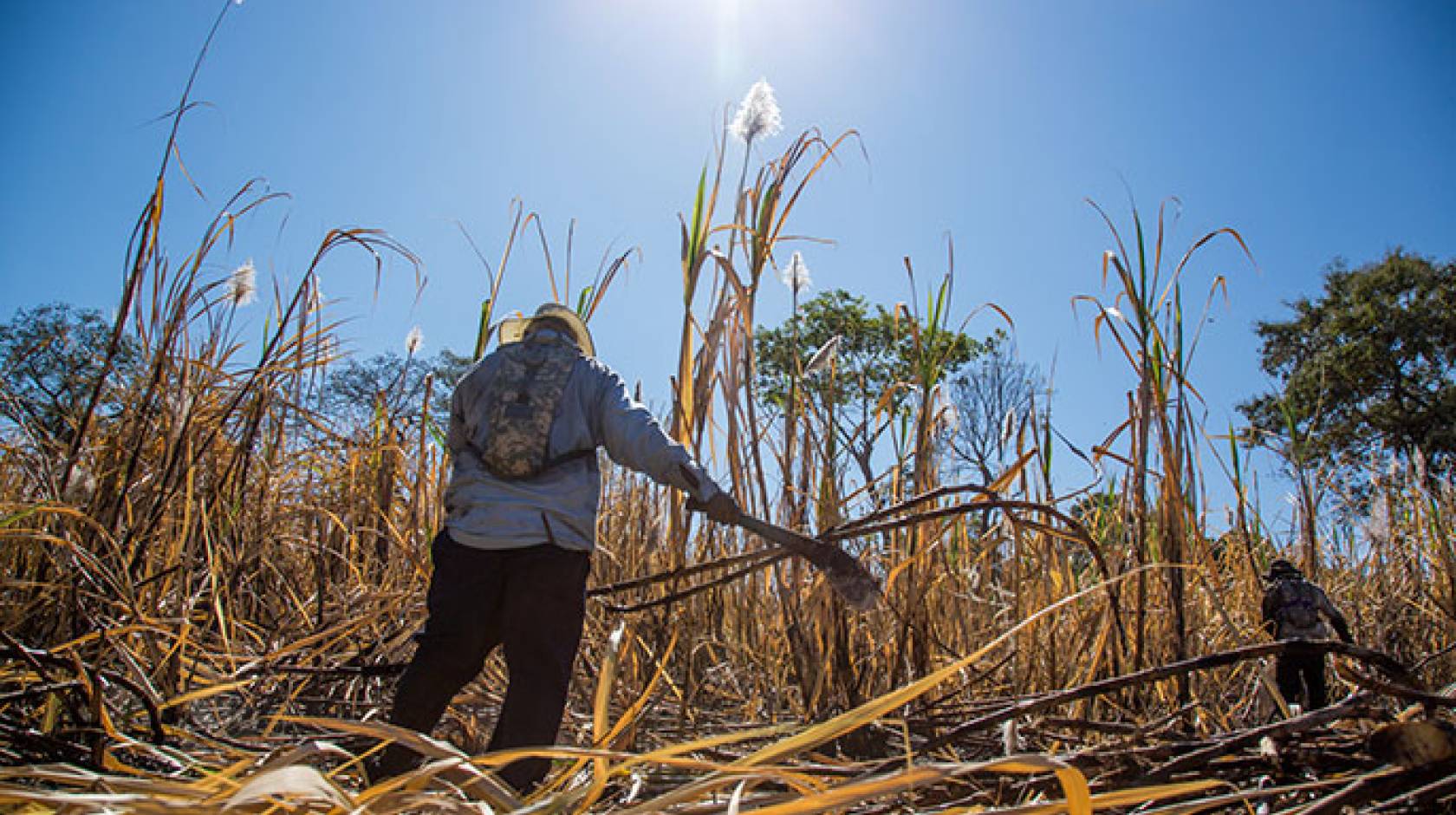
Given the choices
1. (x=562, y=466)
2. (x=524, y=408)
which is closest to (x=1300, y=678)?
(x=562, y=466)

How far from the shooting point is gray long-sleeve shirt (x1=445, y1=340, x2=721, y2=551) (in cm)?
206

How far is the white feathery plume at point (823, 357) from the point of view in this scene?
2.31 meters

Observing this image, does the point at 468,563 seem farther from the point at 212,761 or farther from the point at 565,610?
the point at 212,761

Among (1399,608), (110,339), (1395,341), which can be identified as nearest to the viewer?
(110,339)

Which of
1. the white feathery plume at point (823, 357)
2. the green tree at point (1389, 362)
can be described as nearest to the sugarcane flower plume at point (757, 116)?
the white feathery plume at point (823, 357)

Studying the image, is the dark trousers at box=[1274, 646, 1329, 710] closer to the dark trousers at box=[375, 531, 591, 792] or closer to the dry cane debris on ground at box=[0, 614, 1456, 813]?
the dry cane debris on ground at box=[0, 614, 1456, 813]

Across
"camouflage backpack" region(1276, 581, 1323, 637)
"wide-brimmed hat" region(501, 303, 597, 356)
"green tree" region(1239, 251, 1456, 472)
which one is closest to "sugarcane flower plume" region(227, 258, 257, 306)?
"wide-brimmed hat" region(501, 303, 597, 356)

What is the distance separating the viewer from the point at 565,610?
6.75 feet

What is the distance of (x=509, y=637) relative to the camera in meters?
2.04

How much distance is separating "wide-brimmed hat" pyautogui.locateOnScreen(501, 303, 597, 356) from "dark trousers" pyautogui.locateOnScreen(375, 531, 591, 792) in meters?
0.67

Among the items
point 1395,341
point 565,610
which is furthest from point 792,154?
point 1395,341

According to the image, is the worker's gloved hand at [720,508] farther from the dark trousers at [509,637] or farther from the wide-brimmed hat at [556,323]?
the wide-brimmed hat at [556,323]

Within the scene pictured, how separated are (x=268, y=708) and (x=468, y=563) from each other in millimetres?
927

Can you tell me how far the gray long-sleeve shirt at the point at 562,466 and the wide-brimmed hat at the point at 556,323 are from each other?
0.13 metres
